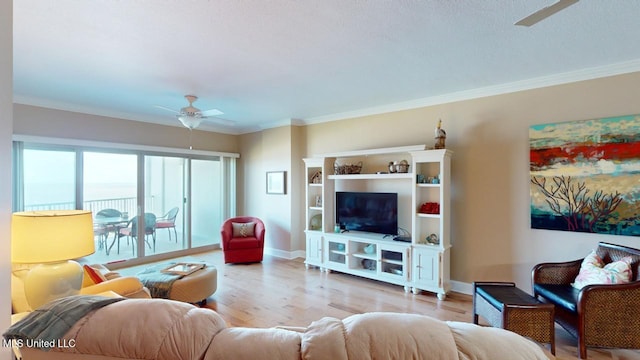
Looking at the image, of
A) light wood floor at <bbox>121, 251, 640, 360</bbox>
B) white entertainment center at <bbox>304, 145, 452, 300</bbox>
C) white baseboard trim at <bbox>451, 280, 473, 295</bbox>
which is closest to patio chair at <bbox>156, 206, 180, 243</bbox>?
light wood floor at <bbox>121, 251, 640, 360</bbox>

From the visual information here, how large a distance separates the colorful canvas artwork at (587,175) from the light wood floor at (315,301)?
1155 millimetres

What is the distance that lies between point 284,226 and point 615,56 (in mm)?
4958

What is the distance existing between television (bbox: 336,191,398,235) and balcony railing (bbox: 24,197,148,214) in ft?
11.8

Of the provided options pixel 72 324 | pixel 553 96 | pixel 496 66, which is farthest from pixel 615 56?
pixel 72 324

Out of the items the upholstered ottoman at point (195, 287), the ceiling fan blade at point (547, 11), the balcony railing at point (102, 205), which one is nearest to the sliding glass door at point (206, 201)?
the balcony railing at point (102, 205)

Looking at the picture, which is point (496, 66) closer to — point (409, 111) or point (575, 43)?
point (575, 43)

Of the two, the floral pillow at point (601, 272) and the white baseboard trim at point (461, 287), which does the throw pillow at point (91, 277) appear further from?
the floral pillow at point (601, 272)

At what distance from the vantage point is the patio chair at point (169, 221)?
17.7 feet

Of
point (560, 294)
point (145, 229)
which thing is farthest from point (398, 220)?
point (145, 229)

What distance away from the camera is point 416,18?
2055mm

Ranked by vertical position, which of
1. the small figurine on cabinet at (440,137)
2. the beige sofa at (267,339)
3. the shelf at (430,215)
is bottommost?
the beige sofa at (267,339)

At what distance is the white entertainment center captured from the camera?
142 inches

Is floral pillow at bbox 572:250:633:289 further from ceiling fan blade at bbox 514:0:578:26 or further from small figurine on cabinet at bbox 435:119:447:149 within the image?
ceiling fan blade at bbox 514:0:578:26

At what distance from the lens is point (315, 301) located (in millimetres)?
3465
